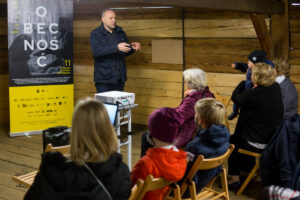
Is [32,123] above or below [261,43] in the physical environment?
below

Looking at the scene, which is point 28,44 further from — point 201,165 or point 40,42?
point 201,165

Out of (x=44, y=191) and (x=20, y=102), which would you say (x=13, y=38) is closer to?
(x=20, y=102)

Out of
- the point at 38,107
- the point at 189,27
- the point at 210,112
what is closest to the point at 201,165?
the point at 210,112

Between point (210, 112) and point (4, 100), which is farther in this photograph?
point (4, 100)

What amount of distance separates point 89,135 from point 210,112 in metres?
1.35

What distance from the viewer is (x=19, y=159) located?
5227 mm

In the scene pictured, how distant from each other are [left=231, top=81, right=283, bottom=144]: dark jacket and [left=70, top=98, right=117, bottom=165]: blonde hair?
2179mm

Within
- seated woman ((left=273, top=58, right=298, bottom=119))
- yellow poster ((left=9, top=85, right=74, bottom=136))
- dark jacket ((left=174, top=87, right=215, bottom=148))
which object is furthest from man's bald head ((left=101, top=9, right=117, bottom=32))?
seated woman ((left=273, top=58, right=298, bottom=119))

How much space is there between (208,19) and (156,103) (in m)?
1.57

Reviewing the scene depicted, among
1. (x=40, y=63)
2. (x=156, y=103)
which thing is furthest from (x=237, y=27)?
(x=40, y=63)

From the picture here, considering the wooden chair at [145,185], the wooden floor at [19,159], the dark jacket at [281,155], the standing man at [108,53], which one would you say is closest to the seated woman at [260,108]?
the wooden floor at [19,159]

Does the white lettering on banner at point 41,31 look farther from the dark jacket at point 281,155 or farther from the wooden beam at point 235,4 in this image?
the dark jacket at point 281,155

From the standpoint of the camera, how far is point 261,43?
5418 mm

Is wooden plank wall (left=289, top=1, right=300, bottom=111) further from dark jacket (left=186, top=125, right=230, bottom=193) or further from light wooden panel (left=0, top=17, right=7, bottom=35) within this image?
Result: light wooden panel (left=0, top=17, right=7, bottom=35)
